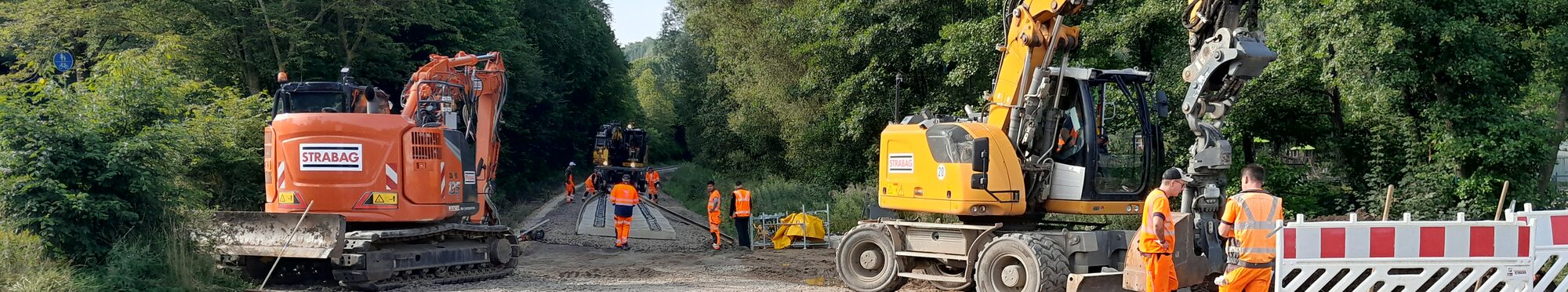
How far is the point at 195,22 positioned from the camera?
23266 millimetres

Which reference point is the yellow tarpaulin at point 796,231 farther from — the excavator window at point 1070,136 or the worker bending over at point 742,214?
the excavator window at point 1070,136

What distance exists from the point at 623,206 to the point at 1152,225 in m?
11.4

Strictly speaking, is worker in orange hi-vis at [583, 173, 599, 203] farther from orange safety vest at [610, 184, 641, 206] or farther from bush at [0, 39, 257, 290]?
bush at [0, 39, 257, 290]

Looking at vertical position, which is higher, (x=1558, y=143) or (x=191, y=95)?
(x=191, y=95)

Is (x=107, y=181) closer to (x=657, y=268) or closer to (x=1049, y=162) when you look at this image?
(x=657, y=268)

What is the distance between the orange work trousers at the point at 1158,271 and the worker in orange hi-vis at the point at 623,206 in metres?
10.8

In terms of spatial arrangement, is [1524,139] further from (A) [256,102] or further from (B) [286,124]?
(A) [256,102]

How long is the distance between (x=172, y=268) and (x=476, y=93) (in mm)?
4577

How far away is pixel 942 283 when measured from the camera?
11.0 m

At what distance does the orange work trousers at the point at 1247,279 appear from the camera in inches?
273

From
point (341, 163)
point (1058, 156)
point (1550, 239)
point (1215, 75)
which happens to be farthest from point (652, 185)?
point (1550, 239)

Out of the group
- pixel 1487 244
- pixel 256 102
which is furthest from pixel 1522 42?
pixel 256 102

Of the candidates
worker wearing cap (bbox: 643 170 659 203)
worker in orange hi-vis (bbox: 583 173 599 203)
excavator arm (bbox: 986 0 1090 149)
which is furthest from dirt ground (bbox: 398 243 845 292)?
worker wearing cap (bbox: 643 170 659 203)

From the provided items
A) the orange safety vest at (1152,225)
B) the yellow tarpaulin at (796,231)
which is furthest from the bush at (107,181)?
the yellow tarpaulin at (796,231)
